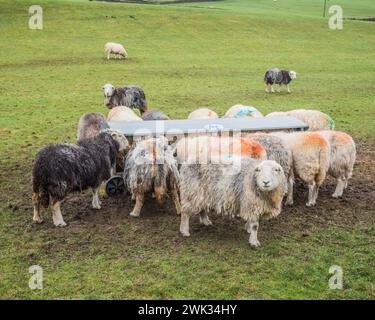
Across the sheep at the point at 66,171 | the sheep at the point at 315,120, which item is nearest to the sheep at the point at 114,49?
the sheep at the point at 315,120

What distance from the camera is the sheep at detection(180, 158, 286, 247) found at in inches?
262

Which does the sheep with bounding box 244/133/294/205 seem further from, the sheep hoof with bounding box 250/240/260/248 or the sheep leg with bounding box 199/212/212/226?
the sheep hoof with bounding box 250/240/260/248

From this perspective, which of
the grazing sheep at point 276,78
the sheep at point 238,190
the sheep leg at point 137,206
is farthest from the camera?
the grazing sheep at point 276,78

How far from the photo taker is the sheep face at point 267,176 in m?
6.49

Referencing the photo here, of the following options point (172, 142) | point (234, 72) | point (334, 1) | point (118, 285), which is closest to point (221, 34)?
point (234, 72)

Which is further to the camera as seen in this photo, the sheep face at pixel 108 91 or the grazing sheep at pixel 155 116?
the sheep face at pixel 108 91

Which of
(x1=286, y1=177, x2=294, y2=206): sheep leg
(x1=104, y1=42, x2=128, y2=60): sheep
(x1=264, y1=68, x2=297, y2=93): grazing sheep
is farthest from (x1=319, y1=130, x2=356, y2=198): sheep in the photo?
(x1=104, y1=42, x2=128, y2=60): sheep

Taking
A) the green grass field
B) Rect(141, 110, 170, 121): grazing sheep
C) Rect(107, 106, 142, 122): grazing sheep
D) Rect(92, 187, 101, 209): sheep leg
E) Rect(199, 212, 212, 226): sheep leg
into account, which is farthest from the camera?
Rect(141, 110, 170, 121): grazing sheep

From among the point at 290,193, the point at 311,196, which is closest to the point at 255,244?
the point at 290,193

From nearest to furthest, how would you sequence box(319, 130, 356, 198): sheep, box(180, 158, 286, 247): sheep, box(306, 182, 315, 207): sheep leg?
box(180, 158, 286, 247): sheep → box(306, 182, 315, 207): sheep leg → box(319, 130, 356, 198): sheep

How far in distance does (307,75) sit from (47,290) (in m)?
20.9

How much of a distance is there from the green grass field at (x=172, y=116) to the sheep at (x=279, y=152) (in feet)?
2.13

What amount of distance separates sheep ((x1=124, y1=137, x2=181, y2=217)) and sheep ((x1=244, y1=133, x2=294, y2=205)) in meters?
1.62

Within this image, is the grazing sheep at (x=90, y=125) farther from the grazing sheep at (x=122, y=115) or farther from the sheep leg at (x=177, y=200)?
the sheep leg at (x=177, y=200)
